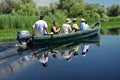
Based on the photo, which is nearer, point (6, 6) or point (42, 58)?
point (42, 58)

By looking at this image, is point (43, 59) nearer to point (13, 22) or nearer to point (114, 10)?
point (13, 22)

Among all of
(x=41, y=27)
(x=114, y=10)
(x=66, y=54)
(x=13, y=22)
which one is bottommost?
(x=114, y=10)

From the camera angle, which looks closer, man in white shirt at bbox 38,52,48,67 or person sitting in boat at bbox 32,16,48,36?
man in white shirt at bbox 38,52,48,67

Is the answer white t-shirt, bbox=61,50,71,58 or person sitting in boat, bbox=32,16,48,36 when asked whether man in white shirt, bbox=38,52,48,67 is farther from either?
person sitting in boat, bbox=32,16,48,36

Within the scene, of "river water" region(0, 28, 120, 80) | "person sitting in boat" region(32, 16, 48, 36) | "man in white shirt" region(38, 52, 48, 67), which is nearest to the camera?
"river water" region(0, 28, 120, 80)

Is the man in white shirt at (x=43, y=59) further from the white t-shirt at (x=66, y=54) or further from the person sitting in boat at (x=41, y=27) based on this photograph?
the person sitting in boat at (x=41, y=27)

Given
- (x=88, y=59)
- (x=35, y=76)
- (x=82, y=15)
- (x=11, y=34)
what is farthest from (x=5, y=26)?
(x=35, y=76)

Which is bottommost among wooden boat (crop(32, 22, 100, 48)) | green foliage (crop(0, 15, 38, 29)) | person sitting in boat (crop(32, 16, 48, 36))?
green foliage (crop(0, 15, 38, 29))

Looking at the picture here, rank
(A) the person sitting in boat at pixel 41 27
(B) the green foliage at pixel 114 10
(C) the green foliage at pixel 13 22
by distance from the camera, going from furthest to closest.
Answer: (B) the green foliage at pixel 114 10 → (C) the green foliage at pixel 13 22 → (A) the person sitting in boat at pixel 41 27

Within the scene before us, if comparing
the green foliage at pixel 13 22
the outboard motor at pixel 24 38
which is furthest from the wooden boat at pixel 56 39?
the green foliage at pixel 13 22

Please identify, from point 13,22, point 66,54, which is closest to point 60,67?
point 66,54

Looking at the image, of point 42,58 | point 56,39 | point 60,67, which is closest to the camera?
point 60,67

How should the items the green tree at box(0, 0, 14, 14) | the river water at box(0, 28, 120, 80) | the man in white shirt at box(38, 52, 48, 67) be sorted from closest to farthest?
the river water at box(0, 28, 120, 80), the man in white shirt at box(38, 52, 48, 67), the green tree at box(0, 0, 14, 14)

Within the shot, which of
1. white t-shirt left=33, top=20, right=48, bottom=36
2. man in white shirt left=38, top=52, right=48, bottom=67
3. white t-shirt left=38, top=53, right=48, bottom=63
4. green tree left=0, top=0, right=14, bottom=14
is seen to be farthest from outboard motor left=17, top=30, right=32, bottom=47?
green tree left=0, top=0, right=14, bottom=14
